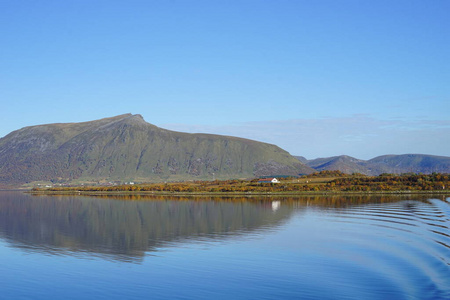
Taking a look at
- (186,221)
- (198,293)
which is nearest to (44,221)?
(186,221)

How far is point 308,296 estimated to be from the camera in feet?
79.1

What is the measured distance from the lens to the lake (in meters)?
25.8

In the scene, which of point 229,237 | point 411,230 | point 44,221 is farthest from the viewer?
point 44,221

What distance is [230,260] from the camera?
1320 inches

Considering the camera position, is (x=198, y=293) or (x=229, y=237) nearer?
(x=198, y=293)

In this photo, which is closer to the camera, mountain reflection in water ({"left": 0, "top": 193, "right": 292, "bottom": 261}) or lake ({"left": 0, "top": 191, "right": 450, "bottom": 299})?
lake ({"left": 0, "top": 191, "right": 450, "bottom": 299})

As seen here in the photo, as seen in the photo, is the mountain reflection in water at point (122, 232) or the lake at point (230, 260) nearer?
the lake at point (230, 260)

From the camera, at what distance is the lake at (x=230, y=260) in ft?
84.5

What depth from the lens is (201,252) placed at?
1454 inches

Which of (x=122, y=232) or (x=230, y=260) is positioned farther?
(x=122, y=232)

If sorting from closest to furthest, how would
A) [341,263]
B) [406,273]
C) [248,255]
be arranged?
[406,273], [341,263], [248,255]

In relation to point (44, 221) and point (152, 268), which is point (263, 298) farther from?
point (44, 221)

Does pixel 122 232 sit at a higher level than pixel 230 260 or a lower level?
higher

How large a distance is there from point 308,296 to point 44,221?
52398 millimetres
